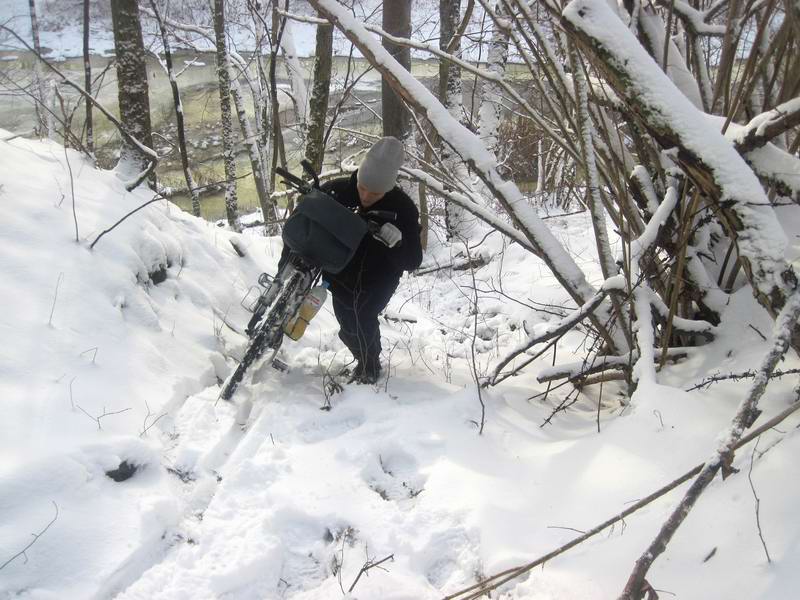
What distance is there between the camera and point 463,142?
107 inches

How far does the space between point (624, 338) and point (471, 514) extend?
1369 mm

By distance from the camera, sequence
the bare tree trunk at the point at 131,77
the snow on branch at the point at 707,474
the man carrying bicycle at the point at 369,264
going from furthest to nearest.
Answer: the bare tree trunk at the point at 131,77 < the man carrying bicycle at the point at 369,264 < the snow on branch at the point at 707,474

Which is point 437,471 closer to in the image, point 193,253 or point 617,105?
point 617,105

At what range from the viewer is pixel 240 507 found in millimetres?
2201

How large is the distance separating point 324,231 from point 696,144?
1789 millimetres

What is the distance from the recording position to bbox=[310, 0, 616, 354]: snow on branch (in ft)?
8.71

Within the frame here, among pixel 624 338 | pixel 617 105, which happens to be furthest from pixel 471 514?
pixel 617 105

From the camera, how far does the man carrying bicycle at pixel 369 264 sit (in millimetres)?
3037

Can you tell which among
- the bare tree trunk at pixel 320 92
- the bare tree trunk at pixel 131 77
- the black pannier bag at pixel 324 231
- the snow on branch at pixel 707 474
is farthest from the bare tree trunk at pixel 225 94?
the snow on branch at pixel 707 474

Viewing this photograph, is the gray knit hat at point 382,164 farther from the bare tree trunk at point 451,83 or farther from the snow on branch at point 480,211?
the bare tree trunk at point 451,83

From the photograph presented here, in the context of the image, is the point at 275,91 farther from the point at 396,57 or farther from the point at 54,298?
the point at 54,298

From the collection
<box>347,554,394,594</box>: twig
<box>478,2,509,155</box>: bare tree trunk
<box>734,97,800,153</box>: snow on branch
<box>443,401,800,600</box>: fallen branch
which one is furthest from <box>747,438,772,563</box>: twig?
<box>478,2,509,155</box>: bare tree trunk

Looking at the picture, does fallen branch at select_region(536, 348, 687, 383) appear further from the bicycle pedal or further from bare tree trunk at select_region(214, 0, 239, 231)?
bare tree trunk at select_region(214, 0, 239, 231)

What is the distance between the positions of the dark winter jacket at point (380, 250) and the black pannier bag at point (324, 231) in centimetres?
30
